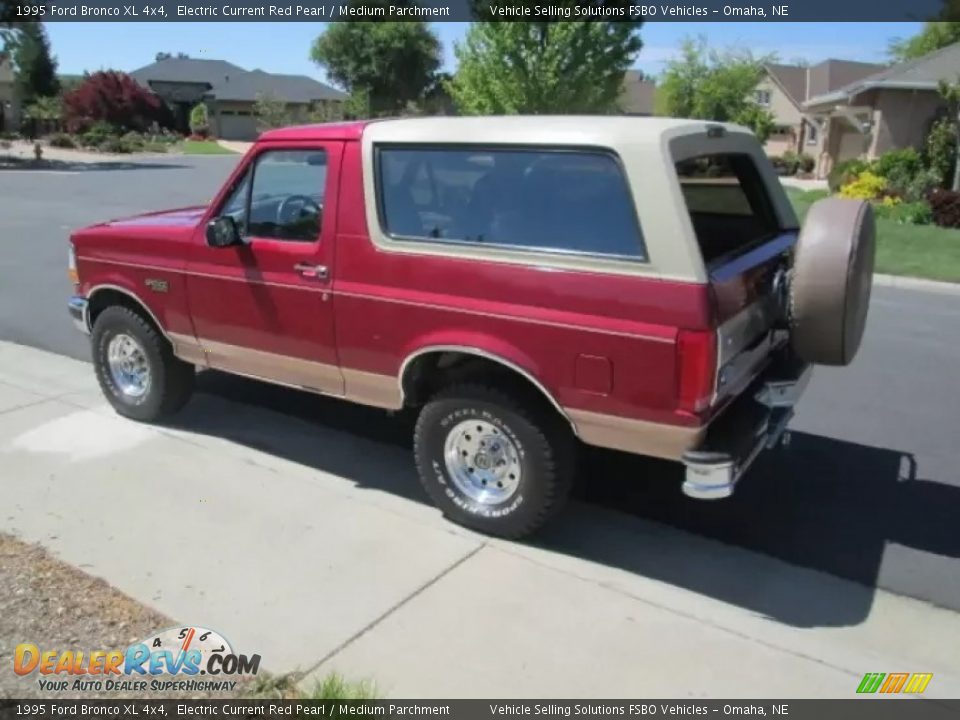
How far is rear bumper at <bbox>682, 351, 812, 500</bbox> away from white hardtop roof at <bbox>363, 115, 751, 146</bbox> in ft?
4.15

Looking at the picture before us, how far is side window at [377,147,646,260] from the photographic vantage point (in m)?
3.76

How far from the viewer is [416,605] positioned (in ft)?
12.1

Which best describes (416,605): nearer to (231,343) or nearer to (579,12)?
(231,343)

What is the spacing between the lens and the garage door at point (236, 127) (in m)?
66.9

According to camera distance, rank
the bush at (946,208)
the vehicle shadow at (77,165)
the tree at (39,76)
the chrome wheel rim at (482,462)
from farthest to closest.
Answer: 1. the tree at (39,76)
2. the vehicle shadow at (77,165)
3. the bush at (946,208)
4. the chrome wheel rim at (482,462)

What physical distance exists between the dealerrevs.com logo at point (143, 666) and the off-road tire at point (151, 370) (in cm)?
248

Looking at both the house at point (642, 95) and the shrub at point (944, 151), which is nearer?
the shrub at point (944, 151)

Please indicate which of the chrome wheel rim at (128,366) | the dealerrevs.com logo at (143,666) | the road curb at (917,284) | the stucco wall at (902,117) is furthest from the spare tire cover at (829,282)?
the stucco wall at (902,117)

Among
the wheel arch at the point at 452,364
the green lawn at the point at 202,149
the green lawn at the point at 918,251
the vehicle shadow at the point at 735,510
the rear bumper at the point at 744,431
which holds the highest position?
the green lawn at the point at 202,149

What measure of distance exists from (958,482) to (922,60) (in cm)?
2449

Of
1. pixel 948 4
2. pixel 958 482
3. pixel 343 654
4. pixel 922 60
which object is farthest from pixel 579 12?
pixel 343 654

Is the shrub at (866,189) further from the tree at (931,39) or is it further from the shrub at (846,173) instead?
the tree at (931,39)

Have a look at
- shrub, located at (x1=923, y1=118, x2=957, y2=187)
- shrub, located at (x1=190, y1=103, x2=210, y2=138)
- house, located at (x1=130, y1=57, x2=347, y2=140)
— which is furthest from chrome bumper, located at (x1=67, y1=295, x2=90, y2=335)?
shrub, located at (x1=190, y1=103, x2=210, y2=138)

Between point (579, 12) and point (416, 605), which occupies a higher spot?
point (579, 12)
